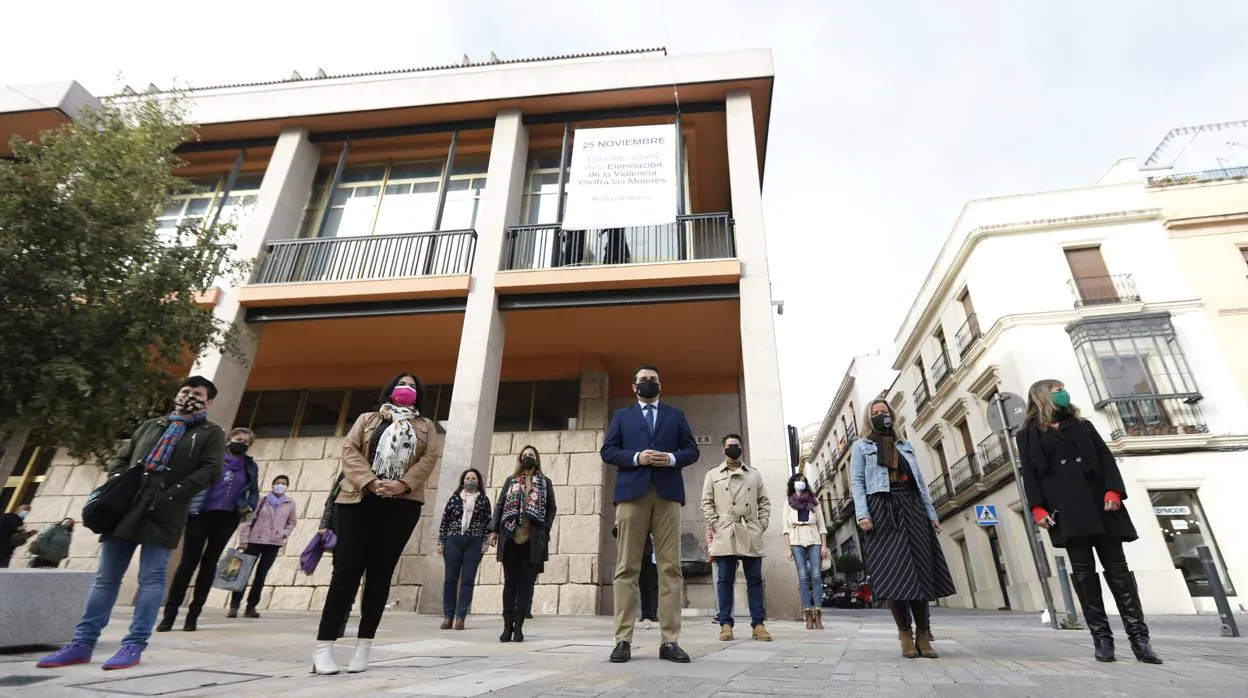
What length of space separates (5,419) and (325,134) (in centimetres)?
782

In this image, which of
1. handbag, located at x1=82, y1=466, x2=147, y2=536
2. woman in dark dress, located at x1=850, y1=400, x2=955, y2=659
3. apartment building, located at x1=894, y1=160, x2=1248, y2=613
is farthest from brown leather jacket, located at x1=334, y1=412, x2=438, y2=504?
apartment building, located at x1=894, y1=160, x2=1248, y2=613

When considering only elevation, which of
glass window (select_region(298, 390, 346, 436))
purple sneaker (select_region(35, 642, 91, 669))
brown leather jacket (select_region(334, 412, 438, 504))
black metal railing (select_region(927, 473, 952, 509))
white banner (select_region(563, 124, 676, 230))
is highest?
white banner (select_region(563, 124, 676, 230))

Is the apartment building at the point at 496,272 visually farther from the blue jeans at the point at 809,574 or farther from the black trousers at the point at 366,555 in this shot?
the black trousers at the point at 366,555

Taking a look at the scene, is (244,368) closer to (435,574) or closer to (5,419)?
(5,419)

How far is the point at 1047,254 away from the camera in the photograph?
1792cm

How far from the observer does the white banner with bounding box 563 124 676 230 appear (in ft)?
32.8

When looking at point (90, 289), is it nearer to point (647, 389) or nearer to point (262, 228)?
point (262, 228)

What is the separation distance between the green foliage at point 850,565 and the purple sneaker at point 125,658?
36977 millimetres

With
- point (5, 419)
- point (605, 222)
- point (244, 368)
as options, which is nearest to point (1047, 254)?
point (605, 222)

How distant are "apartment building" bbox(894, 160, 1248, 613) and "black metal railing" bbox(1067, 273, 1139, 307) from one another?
4 cm

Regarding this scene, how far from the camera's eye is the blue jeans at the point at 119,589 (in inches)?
122

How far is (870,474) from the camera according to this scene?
4047 millimetres

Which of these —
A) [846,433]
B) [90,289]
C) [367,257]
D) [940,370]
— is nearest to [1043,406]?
[90,289]

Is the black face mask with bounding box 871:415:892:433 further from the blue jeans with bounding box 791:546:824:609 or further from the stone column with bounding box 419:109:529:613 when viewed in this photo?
the stone column with bounding box 419:109:529:613
